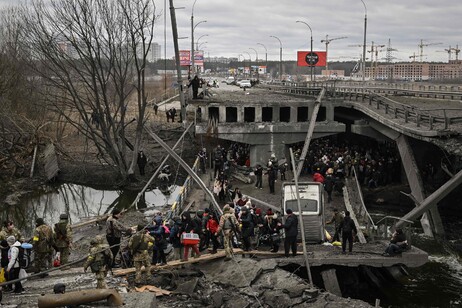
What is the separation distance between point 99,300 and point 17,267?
2.97 metres

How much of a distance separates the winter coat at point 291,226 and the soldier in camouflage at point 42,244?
20.9ft

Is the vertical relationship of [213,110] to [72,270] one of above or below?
above

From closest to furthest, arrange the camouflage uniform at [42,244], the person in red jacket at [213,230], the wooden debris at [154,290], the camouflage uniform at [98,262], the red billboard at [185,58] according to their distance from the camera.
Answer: the camouflage uniform at [98,262]
the wooden debris at [154,290]
the camouflage uniform at [42,244]
the person in red jacket at [213,230]
the red billboard at [185,58]

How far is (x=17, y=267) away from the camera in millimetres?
12828

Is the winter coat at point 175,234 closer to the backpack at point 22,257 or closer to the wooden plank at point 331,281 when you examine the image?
the backpack at point 22,257

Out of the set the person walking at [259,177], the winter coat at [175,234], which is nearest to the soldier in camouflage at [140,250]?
the winter coat at [175,234]

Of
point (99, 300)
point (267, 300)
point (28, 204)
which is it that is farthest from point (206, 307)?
point (28, 204)

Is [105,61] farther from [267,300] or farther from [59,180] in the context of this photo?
[267,300]

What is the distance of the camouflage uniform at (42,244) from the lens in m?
14.9

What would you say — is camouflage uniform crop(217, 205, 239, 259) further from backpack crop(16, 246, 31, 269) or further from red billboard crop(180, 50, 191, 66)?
red billboard crop(180, 50, 191, 66)

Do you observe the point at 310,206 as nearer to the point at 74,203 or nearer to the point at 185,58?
the point at 74,203

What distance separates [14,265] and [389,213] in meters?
22.4

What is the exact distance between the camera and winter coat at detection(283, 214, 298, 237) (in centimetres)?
1593

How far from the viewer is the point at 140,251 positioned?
13922 mm
